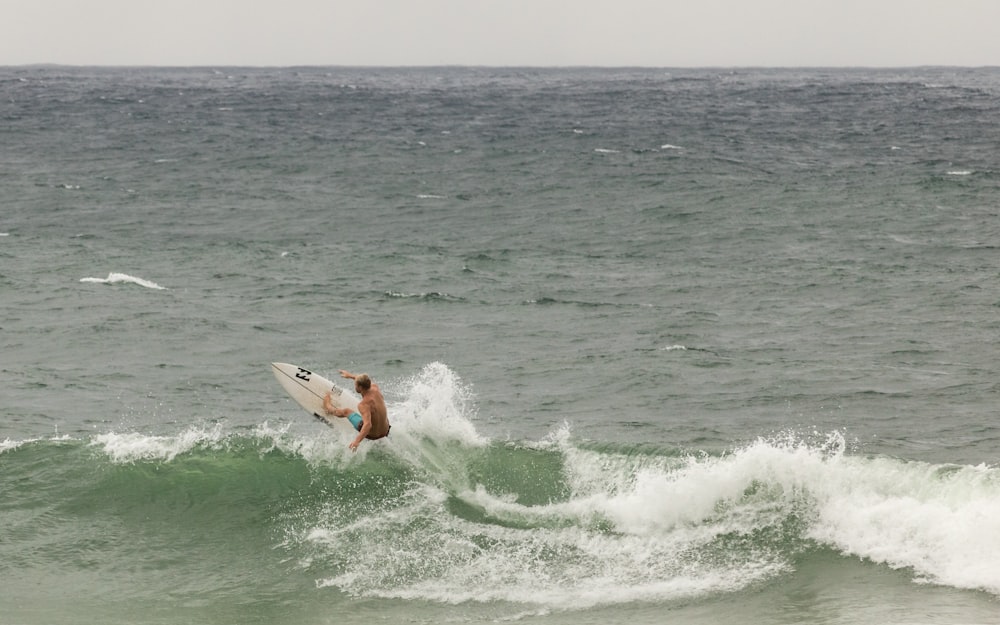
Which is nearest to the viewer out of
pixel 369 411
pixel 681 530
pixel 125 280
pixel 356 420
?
pixel 681 530

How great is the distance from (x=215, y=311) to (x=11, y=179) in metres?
27.0

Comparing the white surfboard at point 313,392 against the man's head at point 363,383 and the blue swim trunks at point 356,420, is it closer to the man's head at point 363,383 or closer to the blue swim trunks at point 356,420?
the blue swim trunks at point 356,420

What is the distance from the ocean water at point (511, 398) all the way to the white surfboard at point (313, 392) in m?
0.40

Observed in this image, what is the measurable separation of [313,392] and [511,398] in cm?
437

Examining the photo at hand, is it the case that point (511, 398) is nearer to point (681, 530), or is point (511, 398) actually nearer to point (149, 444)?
point (149, 444)

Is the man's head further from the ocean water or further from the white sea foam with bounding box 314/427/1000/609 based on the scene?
the white sea foam with bounding box 314/427/1000/609

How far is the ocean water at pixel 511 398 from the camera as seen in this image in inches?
550

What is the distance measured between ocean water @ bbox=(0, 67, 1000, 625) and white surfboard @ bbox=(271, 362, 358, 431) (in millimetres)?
400

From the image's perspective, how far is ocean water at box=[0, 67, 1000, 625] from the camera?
13977mm

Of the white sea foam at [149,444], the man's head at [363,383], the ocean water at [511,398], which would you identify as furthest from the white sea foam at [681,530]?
the white sea foam at [149,444]

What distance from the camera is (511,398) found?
21094mm

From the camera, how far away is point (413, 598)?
13.6 metres

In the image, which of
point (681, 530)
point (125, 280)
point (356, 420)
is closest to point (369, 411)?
point (356, 420)

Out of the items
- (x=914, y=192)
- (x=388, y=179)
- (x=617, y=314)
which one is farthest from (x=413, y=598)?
(x=388, y=179)
